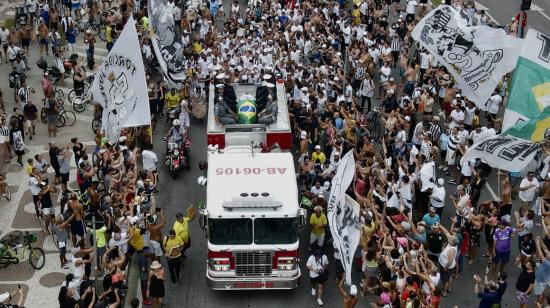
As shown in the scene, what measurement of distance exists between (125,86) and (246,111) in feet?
13.3

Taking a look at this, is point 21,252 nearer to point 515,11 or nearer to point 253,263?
point 253,263

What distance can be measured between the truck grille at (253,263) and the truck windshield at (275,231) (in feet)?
1.08

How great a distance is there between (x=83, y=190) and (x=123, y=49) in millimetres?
4247

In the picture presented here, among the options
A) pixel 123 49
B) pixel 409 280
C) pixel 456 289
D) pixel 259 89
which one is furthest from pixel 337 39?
pixel 409 280

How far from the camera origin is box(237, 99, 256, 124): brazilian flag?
71.5 ft

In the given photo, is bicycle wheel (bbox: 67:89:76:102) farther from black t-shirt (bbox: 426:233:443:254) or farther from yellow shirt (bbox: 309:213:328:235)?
black t-shirt (bbox: 426:233:443:254)

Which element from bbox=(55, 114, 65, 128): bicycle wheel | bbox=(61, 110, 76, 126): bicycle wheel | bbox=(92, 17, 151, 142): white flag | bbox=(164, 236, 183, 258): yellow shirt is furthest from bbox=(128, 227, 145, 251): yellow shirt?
bbox=(61, 110, 76, 126): bicycle wheel

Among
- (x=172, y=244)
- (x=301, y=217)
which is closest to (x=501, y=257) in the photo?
(x=301, y=217)

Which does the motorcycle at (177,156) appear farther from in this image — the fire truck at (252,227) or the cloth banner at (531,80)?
the cloth banner at (531,80)

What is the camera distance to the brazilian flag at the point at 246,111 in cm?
2180

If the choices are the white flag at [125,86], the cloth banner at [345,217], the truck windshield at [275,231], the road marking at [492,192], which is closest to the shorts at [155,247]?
the truck windshield at [275,231]

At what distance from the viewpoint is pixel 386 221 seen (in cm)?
1814

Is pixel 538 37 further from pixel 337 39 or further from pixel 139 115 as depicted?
pixel 337 39

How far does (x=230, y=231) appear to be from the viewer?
16688 millimetres
